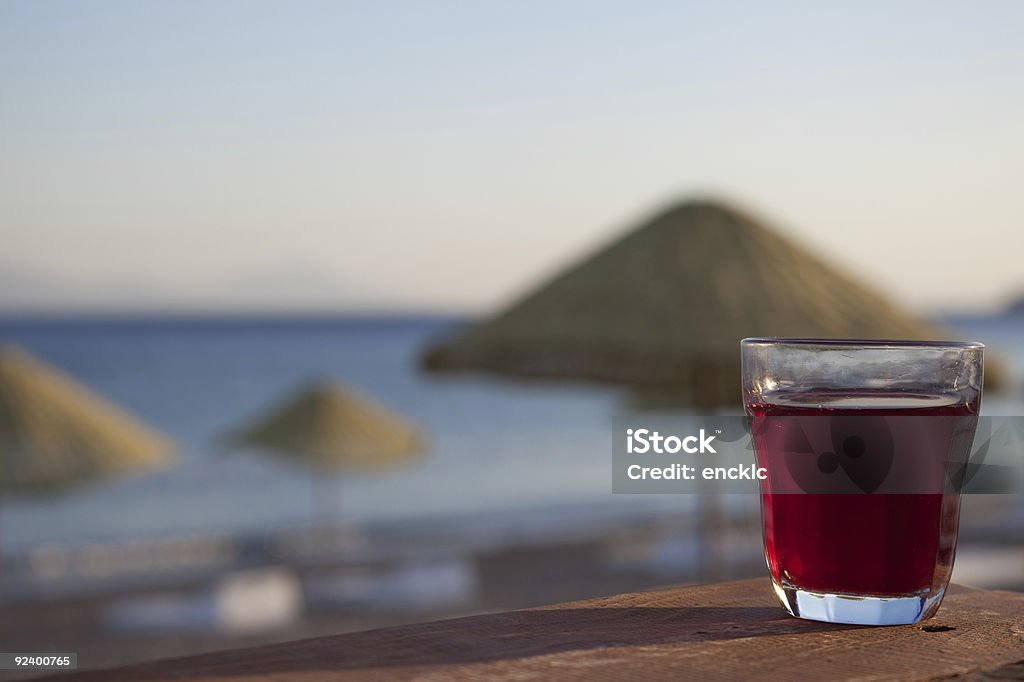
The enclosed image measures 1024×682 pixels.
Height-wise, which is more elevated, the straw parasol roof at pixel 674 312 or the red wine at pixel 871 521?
the straw parasol roof at pixel 674 312

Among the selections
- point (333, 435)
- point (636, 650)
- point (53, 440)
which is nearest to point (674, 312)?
point (636, 650)

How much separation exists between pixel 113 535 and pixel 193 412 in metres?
18.4

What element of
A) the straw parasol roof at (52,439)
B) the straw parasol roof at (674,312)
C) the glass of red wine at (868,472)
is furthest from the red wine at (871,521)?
the straw parasol roof at (52,439)

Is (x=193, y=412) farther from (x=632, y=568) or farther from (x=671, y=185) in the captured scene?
(x=632, y=568)

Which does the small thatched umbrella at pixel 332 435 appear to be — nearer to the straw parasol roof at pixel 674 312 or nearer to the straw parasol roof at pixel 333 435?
the straw parasol roof at pixel 333 435

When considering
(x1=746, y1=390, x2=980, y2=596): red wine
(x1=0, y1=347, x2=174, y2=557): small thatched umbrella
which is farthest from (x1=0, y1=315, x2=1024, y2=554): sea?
(x1=746, y1=390, x2=980, y2=596): red wine

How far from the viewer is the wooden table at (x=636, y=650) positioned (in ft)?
2.39

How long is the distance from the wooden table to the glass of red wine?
0.10ft

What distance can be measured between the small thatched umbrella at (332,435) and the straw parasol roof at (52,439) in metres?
3.39

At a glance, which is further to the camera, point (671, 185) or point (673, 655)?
point (671, 185)

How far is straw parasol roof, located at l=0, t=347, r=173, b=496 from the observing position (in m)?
8.37

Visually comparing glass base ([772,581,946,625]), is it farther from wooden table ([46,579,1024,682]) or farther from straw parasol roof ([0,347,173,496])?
straw parasol roof ([0,347,173,496])

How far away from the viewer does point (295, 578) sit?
1227cm

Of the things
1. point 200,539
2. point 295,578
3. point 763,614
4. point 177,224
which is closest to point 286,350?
point 177,224
